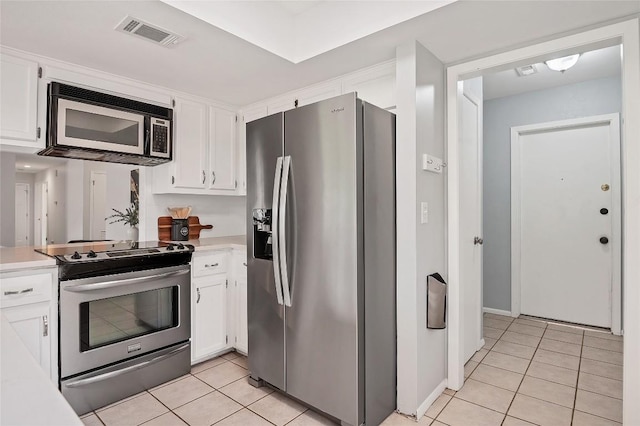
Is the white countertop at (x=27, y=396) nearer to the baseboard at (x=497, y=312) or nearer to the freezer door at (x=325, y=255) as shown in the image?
the freezer door at (x=325, y=255)

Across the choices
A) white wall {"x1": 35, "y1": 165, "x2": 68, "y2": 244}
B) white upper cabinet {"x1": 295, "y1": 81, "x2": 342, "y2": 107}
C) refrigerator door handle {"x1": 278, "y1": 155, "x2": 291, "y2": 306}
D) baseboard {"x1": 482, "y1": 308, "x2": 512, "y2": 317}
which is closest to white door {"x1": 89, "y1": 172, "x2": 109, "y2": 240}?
white wall {"x1": 35, "y1": 165, "x2": 68, "y2": 244}

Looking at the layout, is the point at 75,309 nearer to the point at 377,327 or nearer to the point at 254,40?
the point at 377,327

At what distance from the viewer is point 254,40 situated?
223 centimetres

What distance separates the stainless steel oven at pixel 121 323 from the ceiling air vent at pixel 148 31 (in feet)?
4.47

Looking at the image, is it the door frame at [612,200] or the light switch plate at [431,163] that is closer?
the light switch plate at [431,163]

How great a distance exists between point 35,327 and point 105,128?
1.43 metres

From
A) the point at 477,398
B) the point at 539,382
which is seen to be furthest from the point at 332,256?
the point at 539,382

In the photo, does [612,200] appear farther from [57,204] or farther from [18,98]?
[57,204]


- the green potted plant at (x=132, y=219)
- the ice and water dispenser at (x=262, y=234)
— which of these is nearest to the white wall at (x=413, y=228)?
the ice and water dispenser at (x=262, y=234)

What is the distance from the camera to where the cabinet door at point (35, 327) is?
6.35ft

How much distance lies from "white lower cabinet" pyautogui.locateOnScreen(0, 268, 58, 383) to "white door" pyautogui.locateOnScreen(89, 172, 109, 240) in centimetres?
388

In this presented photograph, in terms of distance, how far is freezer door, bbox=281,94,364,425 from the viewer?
1.89 meters

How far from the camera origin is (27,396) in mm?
594

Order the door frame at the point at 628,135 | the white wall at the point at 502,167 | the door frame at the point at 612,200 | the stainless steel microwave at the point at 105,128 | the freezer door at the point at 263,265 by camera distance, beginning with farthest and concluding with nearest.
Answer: the white wall at the point at 502,167 < the door frame at the point at 612,200 < the stainless steel microwave at the point at 105,128 < the freezer door at the point at 263,265 < the door frame at the point at 628,135
